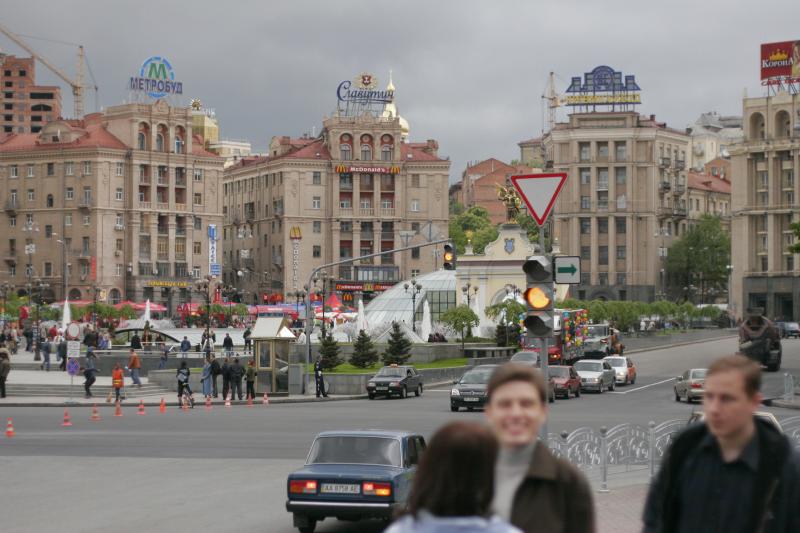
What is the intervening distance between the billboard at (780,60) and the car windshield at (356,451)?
322ft

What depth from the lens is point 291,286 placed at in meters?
123

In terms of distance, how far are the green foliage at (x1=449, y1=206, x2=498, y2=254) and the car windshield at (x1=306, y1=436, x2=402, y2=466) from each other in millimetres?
122422

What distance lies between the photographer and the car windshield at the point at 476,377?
3838 centimetres

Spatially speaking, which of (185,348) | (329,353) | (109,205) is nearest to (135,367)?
(329,353)

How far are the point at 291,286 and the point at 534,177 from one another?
10858cm

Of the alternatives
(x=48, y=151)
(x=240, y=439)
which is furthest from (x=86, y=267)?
(x=240, y=439)

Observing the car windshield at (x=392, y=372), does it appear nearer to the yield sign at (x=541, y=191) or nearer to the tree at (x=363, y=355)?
the tree at (x=363, y=355)

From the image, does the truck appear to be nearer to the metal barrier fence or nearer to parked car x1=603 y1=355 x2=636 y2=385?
parked car x1=603 y1=355 x2=636 y2=385

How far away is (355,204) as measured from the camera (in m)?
124

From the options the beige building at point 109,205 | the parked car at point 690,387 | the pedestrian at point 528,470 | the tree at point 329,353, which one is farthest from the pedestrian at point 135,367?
the beige building at point 109,205

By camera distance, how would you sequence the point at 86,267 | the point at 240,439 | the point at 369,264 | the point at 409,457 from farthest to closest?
1. the point at 369,264
2. the point at 86,267
3. the point at 240,439
4. the point at 409,457

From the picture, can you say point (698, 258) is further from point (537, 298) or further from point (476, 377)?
point (537, 298)

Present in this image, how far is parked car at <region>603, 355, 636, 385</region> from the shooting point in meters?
51.8

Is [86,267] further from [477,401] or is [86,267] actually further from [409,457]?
[409,457]
